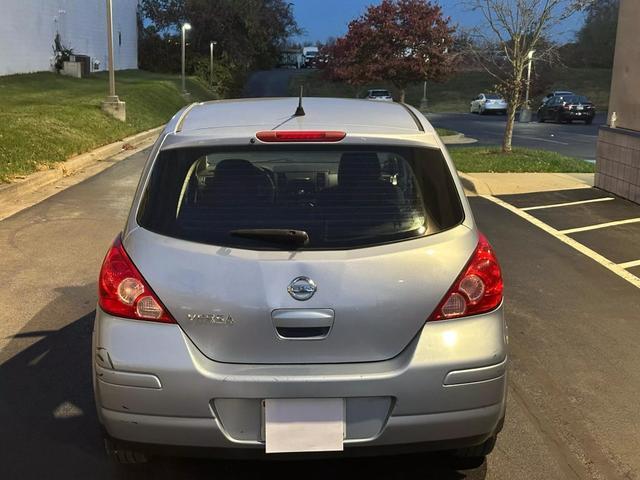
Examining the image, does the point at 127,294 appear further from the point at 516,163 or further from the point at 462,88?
the point at 462,88

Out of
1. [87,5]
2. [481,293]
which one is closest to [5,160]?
[481,293]

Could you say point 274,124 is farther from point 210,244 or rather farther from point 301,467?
point 301,467

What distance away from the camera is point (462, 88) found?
5750 centimetres

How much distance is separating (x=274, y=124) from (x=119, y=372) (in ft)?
4.10

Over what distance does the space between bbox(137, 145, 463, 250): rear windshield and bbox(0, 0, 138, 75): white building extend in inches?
1207

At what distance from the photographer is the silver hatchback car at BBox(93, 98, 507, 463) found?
259cm

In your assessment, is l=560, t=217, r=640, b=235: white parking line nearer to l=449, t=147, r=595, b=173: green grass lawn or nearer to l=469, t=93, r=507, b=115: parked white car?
l=449, t=147, r=595, b=173: green grass lawn

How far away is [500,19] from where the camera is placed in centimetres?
1583

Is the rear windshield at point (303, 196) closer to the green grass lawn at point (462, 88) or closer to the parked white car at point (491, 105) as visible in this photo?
the parked white car at point (491, 105)

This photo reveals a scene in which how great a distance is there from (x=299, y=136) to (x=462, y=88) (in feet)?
187

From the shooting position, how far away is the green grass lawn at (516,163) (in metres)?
14.0

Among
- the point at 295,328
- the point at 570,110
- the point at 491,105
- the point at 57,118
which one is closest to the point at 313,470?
the point at 295,328

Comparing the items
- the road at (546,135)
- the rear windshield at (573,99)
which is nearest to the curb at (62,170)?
the road at (546,135)

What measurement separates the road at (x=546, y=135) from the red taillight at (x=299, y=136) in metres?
16.4
